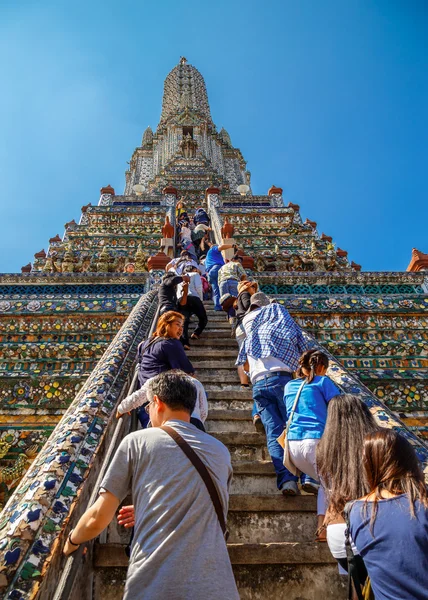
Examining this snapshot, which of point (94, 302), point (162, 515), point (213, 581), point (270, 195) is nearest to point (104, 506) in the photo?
point (162, 515)

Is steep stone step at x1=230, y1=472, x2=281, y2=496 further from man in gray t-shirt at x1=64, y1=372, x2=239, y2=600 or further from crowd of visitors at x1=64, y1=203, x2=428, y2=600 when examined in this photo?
man in gray t-shirt at x1=64, y1=372, x2=239, y2=600

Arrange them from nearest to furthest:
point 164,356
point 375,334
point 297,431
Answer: point 297,431, point 164,356, point 375,334

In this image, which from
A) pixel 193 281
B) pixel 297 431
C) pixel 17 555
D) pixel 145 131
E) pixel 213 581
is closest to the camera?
pixel 213 581

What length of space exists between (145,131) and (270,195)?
18.0 metres

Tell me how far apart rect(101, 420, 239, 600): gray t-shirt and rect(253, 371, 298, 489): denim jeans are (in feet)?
4.61

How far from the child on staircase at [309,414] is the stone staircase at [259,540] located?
0.22m

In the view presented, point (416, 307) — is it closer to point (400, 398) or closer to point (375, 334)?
point (375, 334)

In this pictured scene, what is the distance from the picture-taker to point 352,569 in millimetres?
1675

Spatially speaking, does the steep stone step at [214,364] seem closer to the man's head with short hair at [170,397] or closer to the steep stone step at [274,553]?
the steep stone step at [274,553]

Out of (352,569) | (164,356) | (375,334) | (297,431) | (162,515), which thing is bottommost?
(352,569)

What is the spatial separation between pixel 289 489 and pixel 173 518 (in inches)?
65.8

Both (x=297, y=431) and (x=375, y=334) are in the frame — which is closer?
(x=297, y=431)

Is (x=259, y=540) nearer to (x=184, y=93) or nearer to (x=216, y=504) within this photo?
(x=216, y=504)

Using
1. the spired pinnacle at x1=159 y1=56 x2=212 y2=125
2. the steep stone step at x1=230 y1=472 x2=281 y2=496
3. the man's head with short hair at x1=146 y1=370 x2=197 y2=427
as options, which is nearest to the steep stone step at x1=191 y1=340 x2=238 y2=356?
the steep stone step at x1=230 y1=472 x2=281 y2=496
